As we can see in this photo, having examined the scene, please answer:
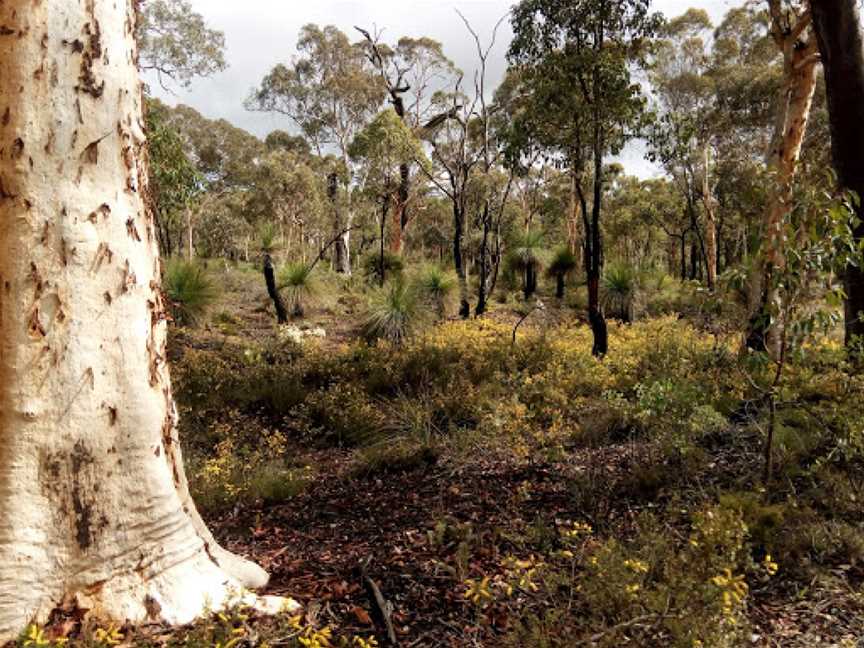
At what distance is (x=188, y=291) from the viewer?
38.5 feet

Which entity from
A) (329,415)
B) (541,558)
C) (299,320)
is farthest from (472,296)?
(541,558)

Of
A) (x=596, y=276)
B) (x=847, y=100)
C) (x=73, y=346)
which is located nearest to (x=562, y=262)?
(x=596, y=276)

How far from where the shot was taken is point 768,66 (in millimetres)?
19812

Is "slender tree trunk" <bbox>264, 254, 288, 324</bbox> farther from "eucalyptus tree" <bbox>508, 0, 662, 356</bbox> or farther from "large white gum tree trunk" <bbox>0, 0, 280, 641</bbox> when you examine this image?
"large white gum tree trunk" <bbox>0, 0, 280, 641</bbox>

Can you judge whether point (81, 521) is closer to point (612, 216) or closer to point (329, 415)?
point (329, 415)

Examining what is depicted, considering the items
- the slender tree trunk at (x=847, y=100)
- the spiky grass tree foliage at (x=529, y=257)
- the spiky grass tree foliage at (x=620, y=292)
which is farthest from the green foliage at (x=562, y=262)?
the slender tree trunk at (x=847, y=100)

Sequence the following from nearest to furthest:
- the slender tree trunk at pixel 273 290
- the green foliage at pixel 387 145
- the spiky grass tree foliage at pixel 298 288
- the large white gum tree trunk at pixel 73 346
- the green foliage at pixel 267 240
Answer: the large white gum tree trunk at pixel 73 346, the slender tree trunk at pixel 273 290, the green foliage at pixel 267 240, the spiky grass tree foliage at pixel 298 288, the green foliage at pixel 387 145

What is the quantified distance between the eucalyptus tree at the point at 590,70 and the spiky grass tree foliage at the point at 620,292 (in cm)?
453

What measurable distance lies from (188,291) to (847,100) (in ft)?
36.4

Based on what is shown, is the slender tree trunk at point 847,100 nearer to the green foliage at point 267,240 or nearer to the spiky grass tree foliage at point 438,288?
the spiky grass tree foliage at point 438,288

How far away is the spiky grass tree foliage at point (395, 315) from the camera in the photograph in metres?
11.3

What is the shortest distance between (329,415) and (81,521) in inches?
188

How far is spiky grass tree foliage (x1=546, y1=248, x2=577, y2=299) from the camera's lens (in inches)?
731

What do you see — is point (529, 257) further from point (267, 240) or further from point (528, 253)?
point (267, 240)
